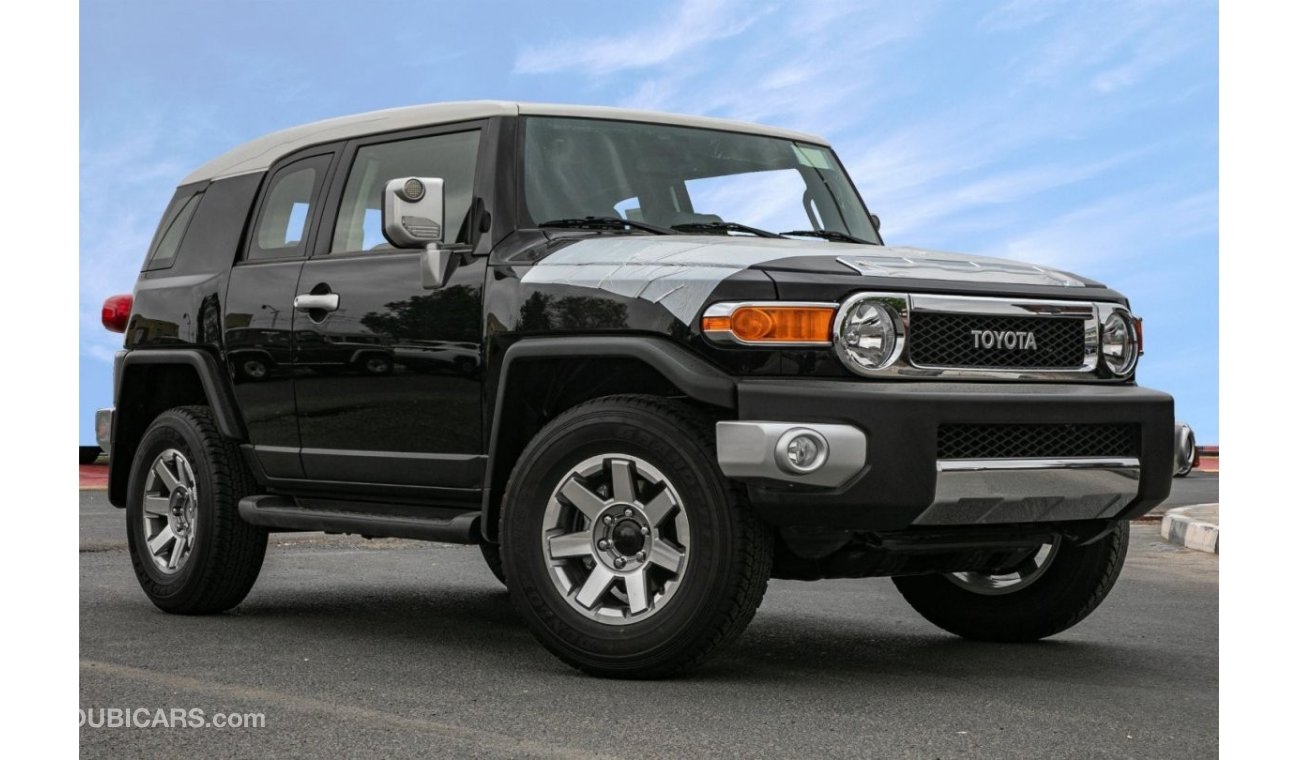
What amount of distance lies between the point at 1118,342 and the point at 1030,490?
88 centimetres

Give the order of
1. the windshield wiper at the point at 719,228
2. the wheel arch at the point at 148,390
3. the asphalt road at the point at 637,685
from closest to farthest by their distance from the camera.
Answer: the asphalt road at the point at 637,685 → the windshield wiper at the point at 719,228 → the wheel arch at the point at 148,390

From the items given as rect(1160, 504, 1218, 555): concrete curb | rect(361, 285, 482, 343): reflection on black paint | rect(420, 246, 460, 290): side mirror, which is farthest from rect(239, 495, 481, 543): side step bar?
rect(1160, 504, 1218, 555): concrete curb

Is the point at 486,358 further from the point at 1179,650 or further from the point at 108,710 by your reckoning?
the point at 1179,650

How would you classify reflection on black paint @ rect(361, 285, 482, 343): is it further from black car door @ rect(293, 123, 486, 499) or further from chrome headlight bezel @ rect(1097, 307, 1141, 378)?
chrome headlight bezel @ rect(1097, 307, 1141, 378)

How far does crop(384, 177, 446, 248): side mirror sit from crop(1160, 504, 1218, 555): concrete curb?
8450mm

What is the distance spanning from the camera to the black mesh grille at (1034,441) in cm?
575

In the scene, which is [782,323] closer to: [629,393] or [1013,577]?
[629,393]

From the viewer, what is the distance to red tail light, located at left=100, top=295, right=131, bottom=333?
8.91 m

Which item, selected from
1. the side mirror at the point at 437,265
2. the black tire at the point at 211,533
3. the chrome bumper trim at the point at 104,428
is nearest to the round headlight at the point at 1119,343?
the side mirror at the point at 437,265

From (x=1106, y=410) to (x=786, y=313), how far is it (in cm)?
126

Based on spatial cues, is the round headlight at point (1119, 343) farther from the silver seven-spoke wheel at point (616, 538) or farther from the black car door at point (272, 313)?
the black car door at point (272, 313)

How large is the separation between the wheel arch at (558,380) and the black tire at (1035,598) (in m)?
1.96

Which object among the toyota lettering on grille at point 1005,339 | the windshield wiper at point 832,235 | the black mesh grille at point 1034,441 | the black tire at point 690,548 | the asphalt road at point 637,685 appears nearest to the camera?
the asphalt road at point 637,685

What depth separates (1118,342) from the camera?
6422mm
